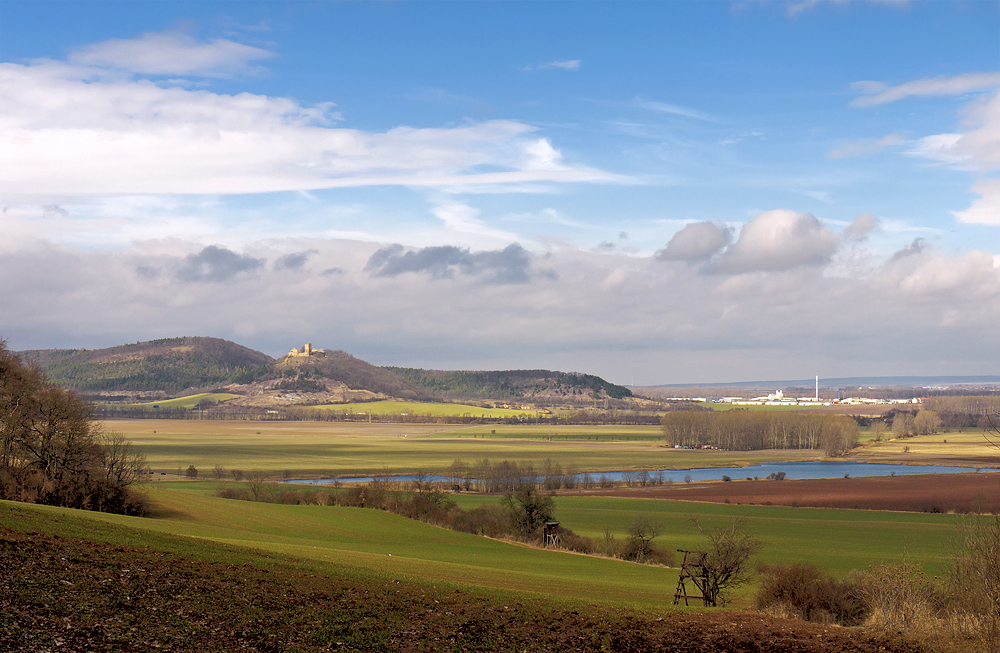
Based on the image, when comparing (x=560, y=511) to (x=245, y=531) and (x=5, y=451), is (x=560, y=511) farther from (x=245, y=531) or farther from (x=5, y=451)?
(x=5, y=451)

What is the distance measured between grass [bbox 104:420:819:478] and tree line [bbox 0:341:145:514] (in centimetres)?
6695

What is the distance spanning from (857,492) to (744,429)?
327 ft

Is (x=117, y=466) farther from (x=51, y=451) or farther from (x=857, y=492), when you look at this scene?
(x=857, y=492)

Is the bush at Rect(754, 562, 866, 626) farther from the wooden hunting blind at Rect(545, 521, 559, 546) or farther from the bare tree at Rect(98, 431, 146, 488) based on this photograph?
the bare tree at Rect(98, 431, 146, 488)

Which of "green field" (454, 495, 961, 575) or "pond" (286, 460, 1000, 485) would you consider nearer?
"green field" (454, 495, 961, 575)

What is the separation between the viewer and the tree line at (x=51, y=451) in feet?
157

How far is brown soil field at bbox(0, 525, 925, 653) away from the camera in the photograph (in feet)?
53.5

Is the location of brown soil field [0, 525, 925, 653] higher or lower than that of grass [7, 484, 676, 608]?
higher

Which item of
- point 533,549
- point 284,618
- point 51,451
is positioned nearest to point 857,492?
point 533,549

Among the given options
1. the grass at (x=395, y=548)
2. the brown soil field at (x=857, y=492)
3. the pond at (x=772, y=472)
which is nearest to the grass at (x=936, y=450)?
the pond at (x=772, y=472)

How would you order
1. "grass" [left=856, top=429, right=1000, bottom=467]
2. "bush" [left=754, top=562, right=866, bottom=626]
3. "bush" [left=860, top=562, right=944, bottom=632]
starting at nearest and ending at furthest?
"bush" [left=860, top=562, right=944, bottom=632] < "bush" [left=754, top=562, right=866, bottom=626] < "grass" [left=856, top=429, right=1000, bottom=467]

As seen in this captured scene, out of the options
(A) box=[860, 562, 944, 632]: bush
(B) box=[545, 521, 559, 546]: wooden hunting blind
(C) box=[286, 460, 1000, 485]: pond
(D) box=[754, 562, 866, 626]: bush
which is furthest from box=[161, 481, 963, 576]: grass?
(C) box=[286, 460, 1000, 485]: pond

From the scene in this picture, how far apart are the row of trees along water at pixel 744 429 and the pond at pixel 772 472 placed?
40127 millimetres

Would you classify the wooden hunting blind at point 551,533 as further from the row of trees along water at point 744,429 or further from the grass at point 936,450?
the row of trees along water at point 744,429
